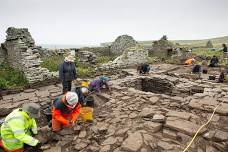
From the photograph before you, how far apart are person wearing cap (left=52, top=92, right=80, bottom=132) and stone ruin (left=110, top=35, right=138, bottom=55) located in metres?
17.3

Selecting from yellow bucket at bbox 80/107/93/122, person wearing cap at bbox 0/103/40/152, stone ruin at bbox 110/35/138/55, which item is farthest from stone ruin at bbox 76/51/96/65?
person wearing cap at bbox 0/103/40/152

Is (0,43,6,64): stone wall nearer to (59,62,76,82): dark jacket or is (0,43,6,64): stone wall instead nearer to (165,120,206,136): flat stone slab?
(59,62,76,82): dark jacket

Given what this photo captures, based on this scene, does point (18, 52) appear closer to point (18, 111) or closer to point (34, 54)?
point (34, 54)

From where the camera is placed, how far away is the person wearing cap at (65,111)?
483 cm

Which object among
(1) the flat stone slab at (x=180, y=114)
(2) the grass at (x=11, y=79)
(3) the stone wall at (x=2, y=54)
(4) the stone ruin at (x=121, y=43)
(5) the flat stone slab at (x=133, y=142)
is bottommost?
(5) the flat stone slab at (x=133, y=142)

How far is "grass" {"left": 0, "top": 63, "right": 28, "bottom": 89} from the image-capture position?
9.03m

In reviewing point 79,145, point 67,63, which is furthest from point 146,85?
point 79,145

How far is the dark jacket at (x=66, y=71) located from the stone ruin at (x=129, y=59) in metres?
4.52

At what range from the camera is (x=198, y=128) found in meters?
4.69

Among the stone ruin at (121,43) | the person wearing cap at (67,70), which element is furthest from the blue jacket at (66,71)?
the stone ruin at (121,43)

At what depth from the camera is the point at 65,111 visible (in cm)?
511

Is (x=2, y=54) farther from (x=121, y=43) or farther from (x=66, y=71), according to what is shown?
(x=121, y=43)

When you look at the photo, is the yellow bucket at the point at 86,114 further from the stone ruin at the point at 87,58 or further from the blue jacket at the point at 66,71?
the stone ruin at the point at 87,58

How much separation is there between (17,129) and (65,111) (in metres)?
1.42
